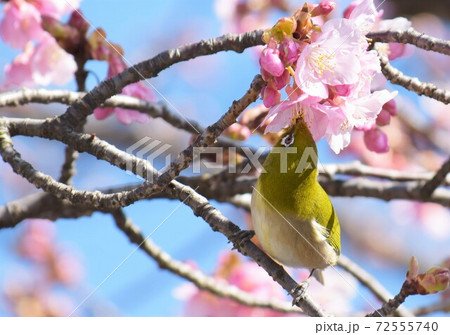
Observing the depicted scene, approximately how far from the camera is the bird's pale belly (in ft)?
4.61

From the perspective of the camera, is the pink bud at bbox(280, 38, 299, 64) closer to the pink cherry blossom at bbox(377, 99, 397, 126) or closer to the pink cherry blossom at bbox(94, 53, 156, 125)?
the pink cherry blossom at bbox(377, 99, 397, 126)

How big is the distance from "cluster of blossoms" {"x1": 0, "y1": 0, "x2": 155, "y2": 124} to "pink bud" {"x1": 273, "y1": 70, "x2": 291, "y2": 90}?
0.66 meters

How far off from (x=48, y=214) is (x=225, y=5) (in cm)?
181

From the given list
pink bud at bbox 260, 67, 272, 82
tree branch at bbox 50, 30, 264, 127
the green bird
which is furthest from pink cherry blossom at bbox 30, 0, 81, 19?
pink bud at bbox 260, 67, 272, 82

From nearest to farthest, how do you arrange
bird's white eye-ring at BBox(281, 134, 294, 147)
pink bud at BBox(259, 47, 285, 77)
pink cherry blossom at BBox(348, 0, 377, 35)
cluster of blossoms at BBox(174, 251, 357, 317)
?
1. pink bud at BBox(259, 47, 285, 77)
2. pink cherry blossom at BBox(348, 0, 377, 35)
3. bird's white eye-ring at BBox(281, 134, 294, 147)
4. cluster of blossoms at BBox(174, 251, 357, 317)

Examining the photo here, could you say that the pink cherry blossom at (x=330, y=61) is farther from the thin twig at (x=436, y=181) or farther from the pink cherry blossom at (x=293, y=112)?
the thin twig at (x=436, y=181)

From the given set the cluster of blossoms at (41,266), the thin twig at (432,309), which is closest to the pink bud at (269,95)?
the thin twig at (432,309)

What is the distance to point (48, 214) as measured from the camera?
80.1 inches

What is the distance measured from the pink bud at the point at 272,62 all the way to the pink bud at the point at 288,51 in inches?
0.5

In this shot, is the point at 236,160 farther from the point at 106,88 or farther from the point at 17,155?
the point at 17,155

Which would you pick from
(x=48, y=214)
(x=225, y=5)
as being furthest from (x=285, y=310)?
(x=225, y=5)

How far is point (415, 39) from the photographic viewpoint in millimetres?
1303

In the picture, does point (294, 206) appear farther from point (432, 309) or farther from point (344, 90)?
point (432, 309)

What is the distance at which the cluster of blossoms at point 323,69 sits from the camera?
115cm
